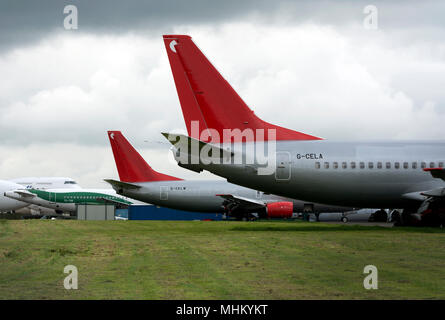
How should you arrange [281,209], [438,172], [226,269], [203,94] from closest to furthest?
[226,269] < [438,172] < [203,94] < [281,209]

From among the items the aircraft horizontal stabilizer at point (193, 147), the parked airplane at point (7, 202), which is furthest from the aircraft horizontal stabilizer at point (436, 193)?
the parked airplane at point (7, 202)

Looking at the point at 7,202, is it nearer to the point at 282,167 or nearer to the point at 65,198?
the point at 65,198

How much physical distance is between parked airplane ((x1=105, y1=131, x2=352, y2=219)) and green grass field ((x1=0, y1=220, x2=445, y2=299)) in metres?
38.2

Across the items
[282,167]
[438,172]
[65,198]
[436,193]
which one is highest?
[282,167]

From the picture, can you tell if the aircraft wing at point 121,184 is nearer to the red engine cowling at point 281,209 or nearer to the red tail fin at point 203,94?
the red engine cowling at point 281,209

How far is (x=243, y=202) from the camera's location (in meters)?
60.5

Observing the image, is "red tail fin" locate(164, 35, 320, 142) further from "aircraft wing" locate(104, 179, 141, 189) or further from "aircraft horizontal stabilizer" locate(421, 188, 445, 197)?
"aircraft wing" locate(104, 179, 141, 189)

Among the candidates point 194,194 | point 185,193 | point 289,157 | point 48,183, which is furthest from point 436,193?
point 48,183

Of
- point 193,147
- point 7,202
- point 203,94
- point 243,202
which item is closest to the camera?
point 193,147

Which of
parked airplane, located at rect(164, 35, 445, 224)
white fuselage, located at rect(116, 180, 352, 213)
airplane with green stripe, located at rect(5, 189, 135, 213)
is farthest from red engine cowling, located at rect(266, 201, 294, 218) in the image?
airplane with green stripe, located at rect(5, 189, 135, 213)

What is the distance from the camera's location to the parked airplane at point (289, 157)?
94.3 feet

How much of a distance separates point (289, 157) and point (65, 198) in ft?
269

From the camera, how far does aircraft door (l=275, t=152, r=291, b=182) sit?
29.4 meters

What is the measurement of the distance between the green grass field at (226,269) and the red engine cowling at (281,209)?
3470 cm
